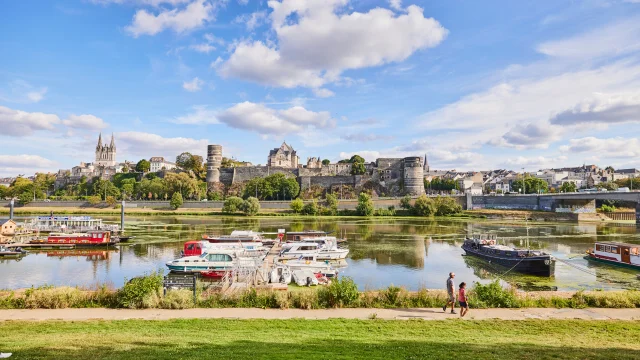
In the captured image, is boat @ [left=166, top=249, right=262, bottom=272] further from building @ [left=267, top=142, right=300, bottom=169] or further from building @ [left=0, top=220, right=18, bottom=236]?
building @ [left=267, top=142, right=300, bottom=169]

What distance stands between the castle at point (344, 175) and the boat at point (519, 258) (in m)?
64.3

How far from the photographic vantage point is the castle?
9494cm

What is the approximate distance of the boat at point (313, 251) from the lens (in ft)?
92.7

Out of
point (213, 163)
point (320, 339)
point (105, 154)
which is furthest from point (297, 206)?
point (105, 154)

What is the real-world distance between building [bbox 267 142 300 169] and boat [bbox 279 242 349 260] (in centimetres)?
8429

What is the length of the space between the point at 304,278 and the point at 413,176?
254 feet

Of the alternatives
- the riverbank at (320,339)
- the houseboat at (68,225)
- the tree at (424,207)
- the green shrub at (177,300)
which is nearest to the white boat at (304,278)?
the green shrub at (177,300)

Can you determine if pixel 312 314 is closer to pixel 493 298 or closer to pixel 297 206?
pixel 493 298

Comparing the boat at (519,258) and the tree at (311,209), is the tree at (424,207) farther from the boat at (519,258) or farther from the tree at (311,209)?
the boat at (519,258)

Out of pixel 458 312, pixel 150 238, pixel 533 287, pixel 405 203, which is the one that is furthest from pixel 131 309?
pixel 405 203

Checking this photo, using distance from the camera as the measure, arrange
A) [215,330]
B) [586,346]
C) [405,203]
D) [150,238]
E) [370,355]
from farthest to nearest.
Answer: [405,203] < [150,238] < [215,330] < [586,346] < [370,355]

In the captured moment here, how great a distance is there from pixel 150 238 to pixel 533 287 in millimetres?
33130

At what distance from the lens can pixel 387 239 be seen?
132 ft

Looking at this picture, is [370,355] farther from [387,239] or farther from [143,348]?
[387,239]
